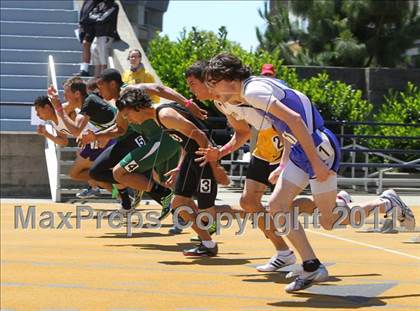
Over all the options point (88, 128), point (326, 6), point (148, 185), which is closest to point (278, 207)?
point (148, 185)

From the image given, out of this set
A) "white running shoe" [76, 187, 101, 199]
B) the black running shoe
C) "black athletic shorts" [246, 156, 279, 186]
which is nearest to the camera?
"black athletic shorts" [246, 156, 279, 186]

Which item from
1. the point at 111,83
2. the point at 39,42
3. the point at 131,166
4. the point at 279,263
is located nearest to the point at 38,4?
the point at 39,42

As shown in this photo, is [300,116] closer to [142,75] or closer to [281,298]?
[281,298]

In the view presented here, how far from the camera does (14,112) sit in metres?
18.9

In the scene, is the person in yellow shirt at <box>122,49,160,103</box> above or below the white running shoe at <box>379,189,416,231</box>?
above

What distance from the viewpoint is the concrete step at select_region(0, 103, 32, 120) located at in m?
18.8

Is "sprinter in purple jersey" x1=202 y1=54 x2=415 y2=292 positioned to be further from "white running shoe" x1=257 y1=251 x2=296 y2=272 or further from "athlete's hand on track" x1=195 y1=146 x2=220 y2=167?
"athlete's hand on track" x1=195 y1=146 x2=220 y2=167

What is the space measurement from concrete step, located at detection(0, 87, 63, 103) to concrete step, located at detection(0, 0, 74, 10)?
3.61 meters

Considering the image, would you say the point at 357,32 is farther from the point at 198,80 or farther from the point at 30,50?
the point at 198,80

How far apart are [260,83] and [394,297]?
1.73 meters

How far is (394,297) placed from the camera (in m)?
7.38

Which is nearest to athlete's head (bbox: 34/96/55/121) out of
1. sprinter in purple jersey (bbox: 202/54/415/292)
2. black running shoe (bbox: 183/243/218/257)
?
black running shoe (bbox: 183/243/218/257)

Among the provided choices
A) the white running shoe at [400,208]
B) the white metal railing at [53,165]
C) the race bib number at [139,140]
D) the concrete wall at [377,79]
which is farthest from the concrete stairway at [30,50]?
the white running shoe at [400,208]

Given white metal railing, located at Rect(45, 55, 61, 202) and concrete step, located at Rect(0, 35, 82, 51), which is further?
concrete step, located at Rect(0, 35, 82, 51)
